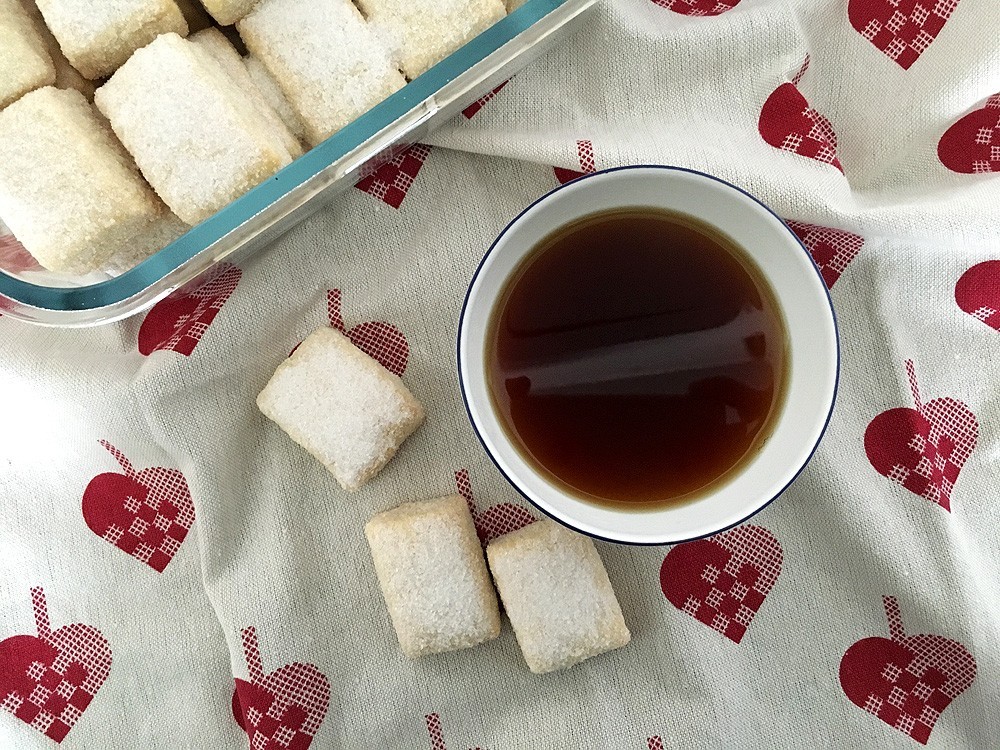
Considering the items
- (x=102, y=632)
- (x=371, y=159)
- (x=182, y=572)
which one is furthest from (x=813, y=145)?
(x=102, y=632)

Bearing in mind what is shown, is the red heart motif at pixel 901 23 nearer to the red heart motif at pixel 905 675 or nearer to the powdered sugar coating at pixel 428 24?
the powdered sugar coating at pixel 428 24

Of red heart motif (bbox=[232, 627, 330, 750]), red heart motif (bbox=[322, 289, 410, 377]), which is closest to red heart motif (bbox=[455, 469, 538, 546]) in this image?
red heart motif (bbox=[322, 289, 410, 377])

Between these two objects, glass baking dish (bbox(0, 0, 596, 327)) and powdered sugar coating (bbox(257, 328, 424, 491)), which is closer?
glass baking dish (bbox(0, 0, 596, 327))

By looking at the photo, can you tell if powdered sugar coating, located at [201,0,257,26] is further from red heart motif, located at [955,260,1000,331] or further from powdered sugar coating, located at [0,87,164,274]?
red heart motif, located at [955,260,1000,331]

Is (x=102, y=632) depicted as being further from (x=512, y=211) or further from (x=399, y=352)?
(x=512, y=211)

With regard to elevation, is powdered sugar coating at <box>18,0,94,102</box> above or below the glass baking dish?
above

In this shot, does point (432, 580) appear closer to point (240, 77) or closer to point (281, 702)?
point (281, 702)
